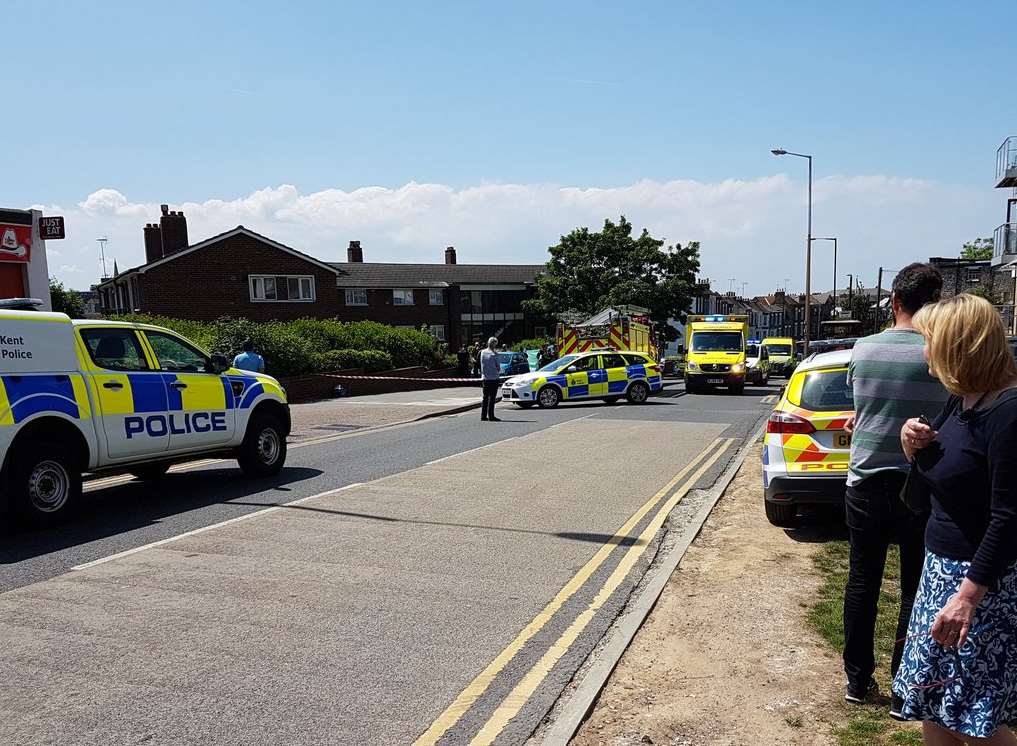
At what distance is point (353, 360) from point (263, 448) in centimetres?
1833

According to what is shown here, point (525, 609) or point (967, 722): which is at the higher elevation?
point (967, 722)

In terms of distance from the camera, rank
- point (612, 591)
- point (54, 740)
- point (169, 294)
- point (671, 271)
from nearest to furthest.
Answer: point (54, 740), point (612, 591), point (169, 294), point (671, 271)

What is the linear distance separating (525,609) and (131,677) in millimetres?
2410

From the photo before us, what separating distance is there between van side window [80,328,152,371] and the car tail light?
671 centimetres

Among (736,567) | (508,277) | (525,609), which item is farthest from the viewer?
(508,277)

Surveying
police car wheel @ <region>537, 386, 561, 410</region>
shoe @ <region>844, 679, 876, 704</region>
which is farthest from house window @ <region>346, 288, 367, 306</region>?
shoe @ <region>844, 679, 876, 704</region>

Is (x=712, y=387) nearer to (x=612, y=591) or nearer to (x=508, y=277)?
(x=612, y=591)

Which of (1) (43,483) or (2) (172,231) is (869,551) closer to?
(1) (43,483)

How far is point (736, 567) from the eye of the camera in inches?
249

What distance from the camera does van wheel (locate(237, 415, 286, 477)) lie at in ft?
33.9

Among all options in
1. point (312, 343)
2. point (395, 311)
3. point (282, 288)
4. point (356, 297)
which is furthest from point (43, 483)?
point (395, 311)

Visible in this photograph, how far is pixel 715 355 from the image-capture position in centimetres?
2739

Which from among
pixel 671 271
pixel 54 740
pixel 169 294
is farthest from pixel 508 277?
pixel 54 740

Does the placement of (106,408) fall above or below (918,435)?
below
